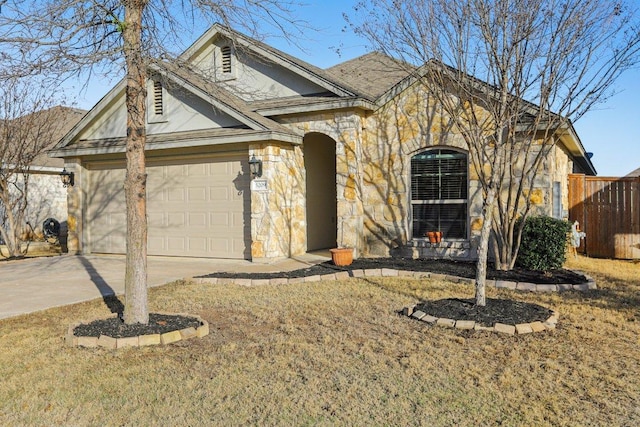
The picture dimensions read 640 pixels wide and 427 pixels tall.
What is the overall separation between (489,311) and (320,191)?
843cm

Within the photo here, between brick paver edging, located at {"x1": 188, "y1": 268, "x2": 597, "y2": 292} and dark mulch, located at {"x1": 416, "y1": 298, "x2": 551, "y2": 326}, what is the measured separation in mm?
1868

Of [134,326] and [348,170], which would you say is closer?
[134,326]

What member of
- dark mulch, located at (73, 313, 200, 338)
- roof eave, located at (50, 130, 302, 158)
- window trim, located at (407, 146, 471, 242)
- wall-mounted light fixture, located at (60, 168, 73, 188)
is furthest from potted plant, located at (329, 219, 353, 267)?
wall-mounted light fixture, located at (60, 168, 73, 188)

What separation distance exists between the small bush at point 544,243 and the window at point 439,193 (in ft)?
5.76

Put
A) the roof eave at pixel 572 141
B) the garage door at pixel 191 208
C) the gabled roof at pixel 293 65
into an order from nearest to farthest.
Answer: the roof eave at pixel 572 141
the gabled roof at pixel 293 65
the garage door at pixel 191 208

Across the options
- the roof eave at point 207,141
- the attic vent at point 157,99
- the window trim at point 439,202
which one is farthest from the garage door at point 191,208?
the window trim at point 439,202

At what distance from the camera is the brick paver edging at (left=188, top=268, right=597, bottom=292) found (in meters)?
8.72

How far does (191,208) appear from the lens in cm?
1310

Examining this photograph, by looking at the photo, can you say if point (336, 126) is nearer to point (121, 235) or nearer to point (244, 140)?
point (244, 140)

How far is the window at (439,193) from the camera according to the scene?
11898mm

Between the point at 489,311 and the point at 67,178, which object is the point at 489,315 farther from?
the point at 67,178

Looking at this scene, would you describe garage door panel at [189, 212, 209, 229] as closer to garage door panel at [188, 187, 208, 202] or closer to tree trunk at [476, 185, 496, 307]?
garage door panel at [188, 187, 208, 202]

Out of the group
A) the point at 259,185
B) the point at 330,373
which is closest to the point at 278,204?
the point at 259,185

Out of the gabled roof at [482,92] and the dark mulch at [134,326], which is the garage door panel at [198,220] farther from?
the dark mulch at [134,326]
